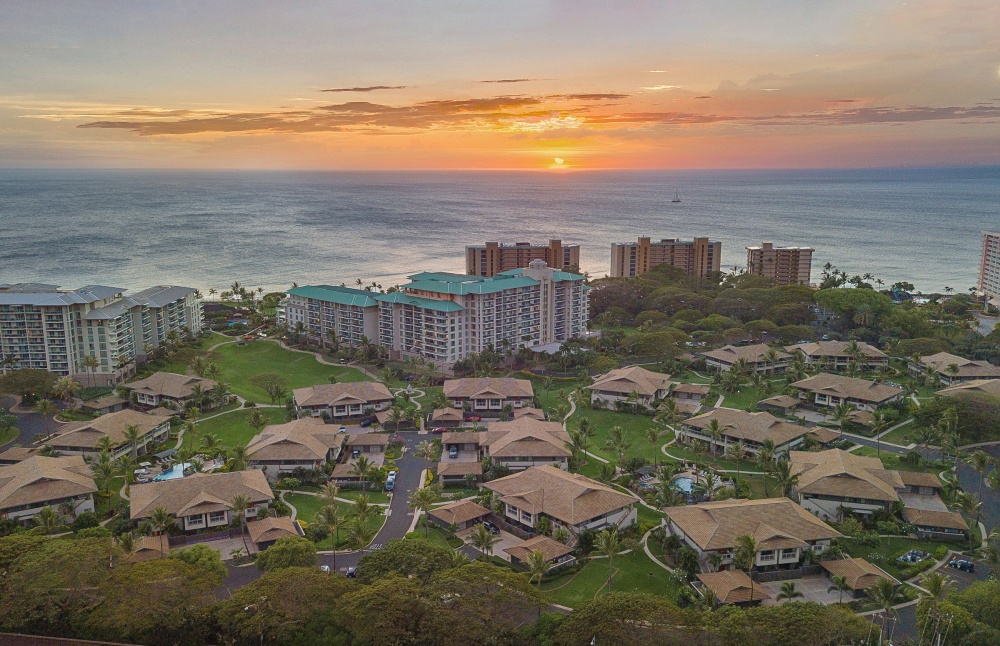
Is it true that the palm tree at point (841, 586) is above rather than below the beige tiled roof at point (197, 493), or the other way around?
below

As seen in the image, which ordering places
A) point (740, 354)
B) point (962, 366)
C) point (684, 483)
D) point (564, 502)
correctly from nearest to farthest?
point (564, 502) → point (684, 483) → point (962, 366) → point (740, 354)

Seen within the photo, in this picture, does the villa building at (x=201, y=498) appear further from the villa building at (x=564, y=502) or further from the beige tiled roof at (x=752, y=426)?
the beige tiled roof at (x=752, y=426)

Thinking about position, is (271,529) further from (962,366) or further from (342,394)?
(962,366)

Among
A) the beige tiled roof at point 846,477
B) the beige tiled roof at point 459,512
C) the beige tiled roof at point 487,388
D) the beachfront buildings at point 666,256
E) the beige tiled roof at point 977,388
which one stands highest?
the beachfront buildings at point 666,256

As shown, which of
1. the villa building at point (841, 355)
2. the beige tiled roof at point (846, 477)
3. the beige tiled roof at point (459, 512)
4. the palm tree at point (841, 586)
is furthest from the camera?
the villa building at point (841, 355)

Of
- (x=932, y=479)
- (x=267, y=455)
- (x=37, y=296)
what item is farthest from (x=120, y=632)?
(x=37, y=296)

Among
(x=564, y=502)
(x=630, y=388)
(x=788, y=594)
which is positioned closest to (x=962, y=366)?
(x=630, y=388)

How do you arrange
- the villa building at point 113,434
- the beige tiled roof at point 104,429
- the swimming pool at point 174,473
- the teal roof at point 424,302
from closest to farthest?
the swimming pool at point 174,473
the villa building at point 113,434
the beige tiled roof at point 104,429
the teal roof at point 424,302

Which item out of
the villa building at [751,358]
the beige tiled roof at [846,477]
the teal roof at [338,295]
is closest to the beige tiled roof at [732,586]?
the beige tiled roof at [846,477]
